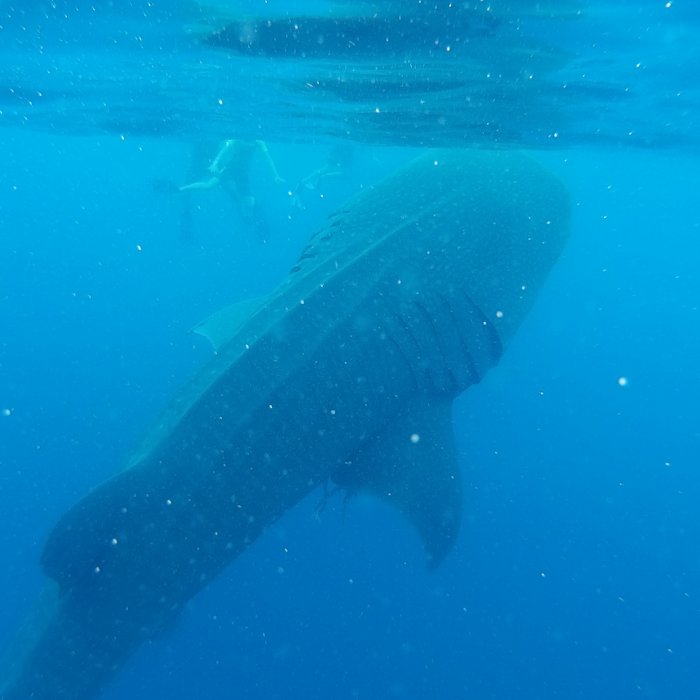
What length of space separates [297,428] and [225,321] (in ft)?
6.17

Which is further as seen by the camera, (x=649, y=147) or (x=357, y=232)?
(x=649, y=147)

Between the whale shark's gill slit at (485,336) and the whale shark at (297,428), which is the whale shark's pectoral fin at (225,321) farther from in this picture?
the whale shark's gill slit at (485,336)

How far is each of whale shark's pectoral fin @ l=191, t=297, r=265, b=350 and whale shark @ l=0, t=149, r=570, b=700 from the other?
0.02 m

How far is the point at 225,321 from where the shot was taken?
5.88m

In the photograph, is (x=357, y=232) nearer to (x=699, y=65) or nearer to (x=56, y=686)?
(x=56, y=686)

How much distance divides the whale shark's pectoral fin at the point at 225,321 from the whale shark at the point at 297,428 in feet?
0.08

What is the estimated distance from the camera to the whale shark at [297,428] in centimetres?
400

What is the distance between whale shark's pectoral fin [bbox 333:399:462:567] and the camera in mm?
5023

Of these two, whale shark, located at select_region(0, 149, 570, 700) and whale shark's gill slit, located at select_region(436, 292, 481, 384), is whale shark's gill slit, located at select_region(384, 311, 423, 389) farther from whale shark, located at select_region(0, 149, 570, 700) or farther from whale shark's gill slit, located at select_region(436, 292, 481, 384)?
whale shark's gill slit, located at select_region(436, 292, 481, 384)

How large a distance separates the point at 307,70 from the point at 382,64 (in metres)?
1.54

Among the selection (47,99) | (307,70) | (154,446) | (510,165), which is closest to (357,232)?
(154,446)

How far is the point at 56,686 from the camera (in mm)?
4332

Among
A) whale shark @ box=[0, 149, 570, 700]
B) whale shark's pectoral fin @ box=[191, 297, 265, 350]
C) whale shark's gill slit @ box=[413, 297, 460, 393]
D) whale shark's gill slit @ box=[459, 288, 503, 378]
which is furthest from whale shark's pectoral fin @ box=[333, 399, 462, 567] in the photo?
whale shark's pectoral fin @ box=[191, 297, 265, 350]

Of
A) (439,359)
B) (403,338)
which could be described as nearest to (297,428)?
(403,338)
